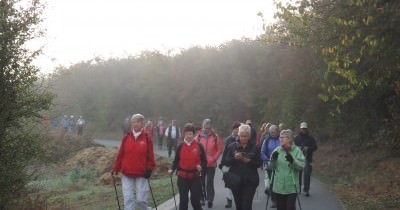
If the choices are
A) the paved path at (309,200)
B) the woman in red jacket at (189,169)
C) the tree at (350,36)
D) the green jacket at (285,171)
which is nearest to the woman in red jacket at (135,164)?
the woman in red jacket at (189,169)

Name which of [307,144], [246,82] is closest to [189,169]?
[307,144]

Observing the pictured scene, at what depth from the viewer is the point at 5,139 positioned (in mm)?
10094

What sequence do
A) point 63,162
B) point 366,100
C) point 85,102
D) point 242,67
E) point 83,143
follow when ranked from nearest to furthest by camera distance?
point 366,100 < point 63,162 < point 83,143 < point 242,67 < point 85,102

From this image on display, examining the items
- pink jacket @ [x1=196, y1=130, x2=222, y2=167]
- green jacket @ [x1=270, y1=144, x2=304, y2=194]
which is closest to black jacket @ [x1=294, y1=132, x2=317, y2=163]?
pink jacket @ [x1=196, y1=130, x2=222, y2=167]

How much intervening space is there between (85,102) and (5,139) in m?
45.3

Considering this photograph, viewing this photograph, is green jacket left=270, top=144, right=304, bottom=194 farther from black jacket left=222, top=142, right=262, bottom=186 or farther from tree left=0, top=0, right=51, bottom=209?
tree left=0, top=0, right=51, bottom=209

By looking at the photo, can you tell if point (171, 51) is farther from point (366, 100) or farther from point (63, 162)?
point (366, 100)

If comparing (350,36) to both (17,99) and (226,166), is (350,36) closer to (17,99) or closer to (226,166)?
(226,166)


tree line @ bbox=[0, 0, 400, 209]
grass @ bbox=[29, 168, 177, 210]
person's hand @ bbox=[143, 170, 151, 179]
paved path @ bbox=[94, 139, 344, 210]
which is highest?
tree line @ bbox=[0, 0, 400, 209]

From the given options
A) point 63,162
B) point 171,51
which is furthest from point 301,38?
point 171,51

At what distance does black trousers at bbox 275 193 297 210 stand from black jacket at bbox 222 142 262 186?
471 millimetres

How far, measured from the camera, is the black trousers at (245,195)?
8.34 meters

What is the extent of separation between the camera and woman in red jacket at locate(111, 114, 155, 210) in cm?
891

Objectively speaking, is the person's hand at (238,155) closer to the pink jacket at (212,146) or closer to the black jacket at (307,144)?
the pink jacket at (212,146)
